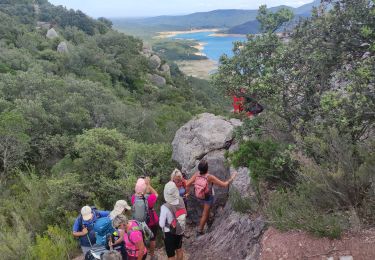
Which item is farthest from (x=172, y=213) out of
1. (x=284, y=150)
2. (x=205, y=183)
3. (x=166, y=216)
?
(x=284, y=150)

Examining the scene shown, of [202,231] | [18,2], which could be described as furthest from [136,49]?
[202,231]

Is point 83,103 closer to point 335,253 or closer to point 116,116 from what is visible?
point 116,116

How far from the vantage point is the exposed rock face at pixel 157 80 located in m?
54.7

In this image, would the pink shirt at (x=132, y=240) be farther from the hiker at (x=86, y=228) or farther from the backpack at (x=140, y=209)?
the hiker at (x=86, y=228)

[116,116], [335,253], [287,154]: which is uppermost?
[287,154]

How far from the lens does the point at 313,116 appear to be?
21.5ft

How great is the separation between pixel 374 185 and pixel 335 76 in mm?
1965

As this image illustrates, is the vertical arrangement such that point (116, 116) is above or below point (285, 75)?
below

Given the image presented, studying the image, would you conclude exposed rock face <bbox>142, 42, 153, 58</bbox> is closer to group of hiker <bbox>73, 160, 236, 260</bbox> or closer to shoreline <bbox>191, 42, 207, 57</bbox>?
shoreline <bbox>191, 42, 207, 57</bbox>

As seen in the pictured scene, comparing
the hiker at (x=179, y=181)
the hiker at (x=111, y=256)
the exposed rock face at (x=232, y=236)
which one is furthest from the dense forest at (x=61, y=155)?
the hiker at (x=111, y=256)

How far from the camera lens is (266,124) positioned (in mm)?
7562

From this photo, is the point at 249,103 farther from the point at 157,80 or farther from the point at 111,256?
the point at 157,80

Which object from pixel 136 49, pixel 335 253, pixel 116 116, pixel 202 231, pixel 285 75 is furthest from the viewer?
pixel 136 49

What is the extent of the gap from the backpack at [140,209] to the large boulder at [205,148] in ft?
6.98
